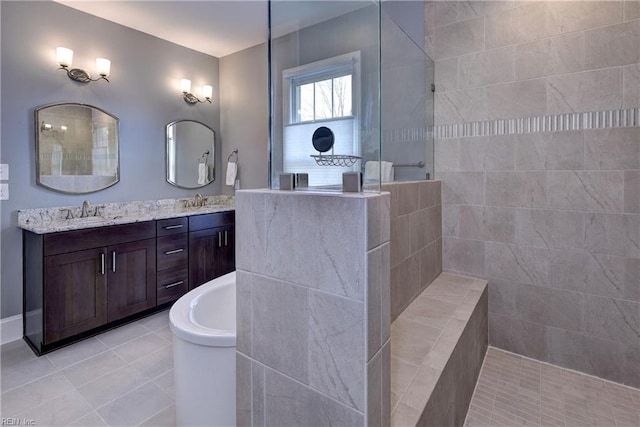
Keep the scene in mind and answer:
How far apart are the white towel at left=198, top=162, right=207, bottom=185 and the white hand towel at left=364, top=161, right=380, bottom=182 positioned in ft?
9.96

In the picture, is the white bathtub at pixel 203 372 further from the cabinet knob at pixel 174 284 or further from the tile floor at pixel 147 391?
the cabinet knob at pixel 174 284

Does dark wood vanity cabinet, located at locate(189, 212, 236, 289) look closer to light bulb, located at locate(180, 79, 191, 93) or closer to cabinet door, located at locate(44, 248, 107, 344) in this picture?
cabinet door, located at locate(44, 248, 107, 344)

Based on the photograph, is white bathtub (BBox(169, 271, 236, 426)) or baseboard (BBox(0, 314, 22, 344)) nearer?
white bathtub (BBox(169, 271, 236, 426))

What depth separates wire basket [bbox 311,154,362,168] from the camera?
3.39 feet

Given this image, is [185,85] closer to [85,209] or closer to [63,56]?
[63,56]

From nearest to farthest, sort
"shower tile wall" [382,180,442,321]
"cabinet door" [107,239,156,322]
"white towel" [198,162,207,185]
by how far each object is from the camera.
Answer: "shower tile wall" [382,180,442,321]
"cabinet door" [107,239,156,322]
"white towel" [198,162,207,185]

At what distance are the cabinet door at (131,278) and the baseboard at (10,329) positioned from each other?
67 centimetres

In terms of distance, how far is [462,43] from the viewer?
239 centimetres

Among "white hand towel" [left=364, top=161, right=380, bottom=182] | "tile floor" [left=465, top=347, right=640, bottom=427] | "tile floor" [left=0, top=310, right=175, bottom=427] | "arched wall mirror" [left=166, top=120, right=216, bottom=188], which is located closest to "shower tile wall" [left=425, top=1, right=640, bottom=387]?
"tile floor" [left=465, top=347, right=640, bottom=427]

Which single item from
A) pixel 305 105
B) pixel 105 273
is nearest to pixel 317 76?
pixel 305 105

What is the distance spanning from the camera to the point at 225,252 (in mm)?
3369

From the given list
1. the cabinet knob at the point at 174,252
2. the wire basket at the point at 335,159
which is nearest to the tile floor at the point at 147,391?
the cabinet knob at the point at 174,252

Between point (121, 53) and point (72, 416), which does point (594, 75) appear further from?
point (121, 53)

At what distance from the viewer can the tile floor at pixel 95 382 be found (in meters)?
1.66
